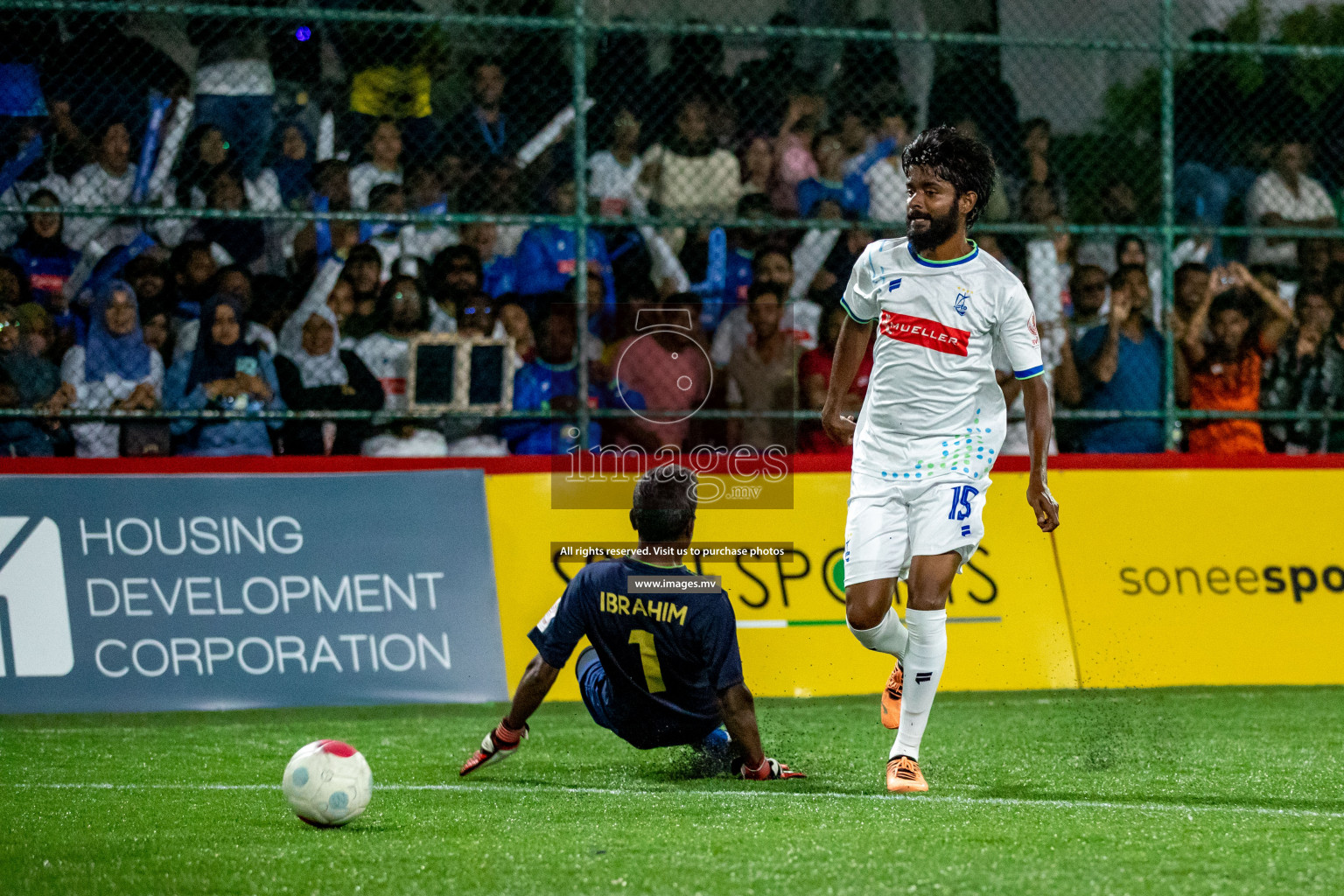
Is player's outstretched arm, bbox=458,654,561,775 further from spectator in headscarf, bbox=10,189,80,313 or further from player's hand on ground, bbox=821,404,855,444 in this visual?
spectator in headscarf, bbox=10,189,80,313

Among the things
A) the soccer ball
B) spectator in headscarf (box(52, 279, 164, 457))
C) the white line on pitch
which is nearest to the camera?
the soccer ball

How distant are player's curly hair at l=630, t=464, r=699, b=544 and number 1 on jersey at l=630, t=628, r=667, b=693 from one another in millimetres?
341

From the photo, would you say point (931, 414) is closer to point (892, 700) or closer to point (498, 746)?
point (892, 700)

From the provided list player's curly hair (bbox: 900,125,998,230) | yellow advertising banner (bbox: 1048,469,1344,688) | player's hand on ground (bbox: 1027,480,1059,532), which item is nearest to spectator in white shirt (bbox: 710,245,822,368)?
yellow advertising banner (bbox: 1048,469,1344,688)

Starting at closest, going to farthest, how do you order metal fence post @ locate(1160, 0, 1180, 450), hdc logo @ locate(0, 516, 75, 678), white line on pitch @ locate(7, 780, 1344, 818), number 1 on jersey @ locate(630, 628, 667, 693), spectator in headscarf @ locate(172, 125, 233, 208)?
white line on pitch @ locate(7, 780, 1344, 818)
number 1 on jersey @ locate(630, 628, 667, 693)
hdc logo @ locate(0, 516, 75, 678)
spectator in headscarf @ locate(172, 125, 233, 208)
metal fence post @ locate(1160, 0, 1180, 450)

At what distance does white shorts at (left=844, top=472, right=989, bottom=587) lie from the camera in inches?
217

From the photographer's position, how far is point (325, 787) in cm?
462

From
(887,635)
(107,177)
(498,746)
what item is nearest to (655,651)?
(498,746)

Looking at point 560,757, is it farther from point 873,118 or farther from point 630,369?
point 873,118

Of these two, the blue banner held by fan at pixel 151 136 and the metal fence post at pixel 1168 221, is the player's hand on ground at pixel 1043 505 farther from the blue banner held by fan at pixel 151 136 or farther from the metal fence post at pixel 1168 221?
the blue banner held by fan at pixel 151 136

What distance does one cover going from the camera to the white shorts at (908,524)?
5508 mm

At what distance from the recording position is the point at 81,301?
8.79 meters

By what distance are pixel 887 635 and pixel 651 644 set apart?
85cm

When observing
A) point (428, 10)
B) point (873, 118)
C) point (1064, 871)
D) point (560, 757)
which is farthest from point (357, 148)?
point (1064, 871)
